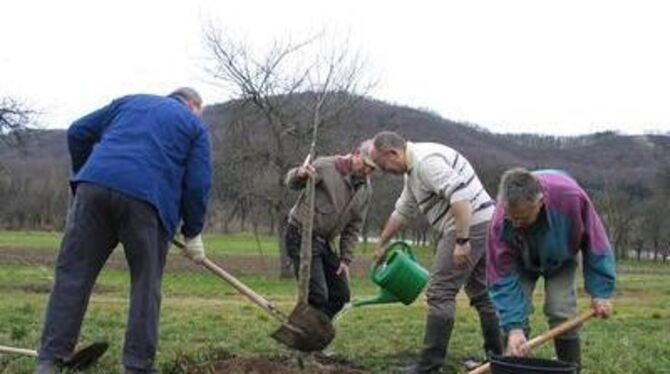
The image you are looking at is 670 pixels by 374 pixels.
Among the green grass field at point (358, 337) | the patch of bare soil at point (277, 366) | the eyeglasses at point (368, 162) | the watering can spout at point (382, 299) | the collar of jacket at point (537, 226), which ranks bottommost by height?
the green grass field at point (358, 337)

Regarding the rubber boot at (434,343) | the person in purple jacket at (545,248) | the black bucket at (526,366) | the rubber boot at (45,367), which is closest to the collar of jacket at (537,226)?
the person in purple jacket at (545,248)

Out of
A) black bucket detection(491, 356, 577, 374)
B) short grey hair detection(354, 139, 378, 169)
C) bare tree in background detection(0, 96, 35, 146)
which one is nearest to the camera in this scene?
black bucket detection(491, 356, 577, 374)

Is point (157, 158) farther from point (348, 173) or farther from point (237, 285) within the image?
point (348, 173)

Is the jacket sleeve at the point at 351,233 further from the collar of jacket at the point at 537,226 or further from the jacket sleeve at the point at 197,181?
the collar of jacket at the point at 537,226

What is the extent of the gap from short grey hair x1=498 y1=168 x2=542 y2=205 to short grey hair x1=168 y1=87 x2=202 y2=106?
2350 mm

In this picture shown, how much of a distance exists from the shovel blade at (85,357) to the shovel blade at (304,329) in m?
1.21

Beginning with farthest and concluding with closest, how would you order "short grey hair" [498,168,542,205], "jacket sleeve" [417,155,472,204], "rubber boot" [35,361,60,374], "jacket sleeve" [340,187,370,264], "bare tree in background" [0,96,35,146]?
"bare tree in background" [0,96,35,146]
"jacket sleeve" [340,187,370,264]
"jacket sleeve" [417,155,472,204]
"rubber boot" [35,361,60,374]
"short grey hair" [498,168,542,205]

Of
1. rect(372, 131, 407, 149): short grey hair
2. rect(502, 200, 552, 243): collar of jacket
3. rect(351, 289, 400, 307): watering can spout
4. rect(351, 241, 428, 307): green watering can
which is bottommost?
rect(351, 289, 400, 307): watering can spout

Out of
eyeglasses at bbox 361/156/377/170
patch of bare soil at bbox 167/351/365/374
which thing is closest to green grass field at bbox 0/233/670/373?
patch of bare soil at bbox 167/351/365/374

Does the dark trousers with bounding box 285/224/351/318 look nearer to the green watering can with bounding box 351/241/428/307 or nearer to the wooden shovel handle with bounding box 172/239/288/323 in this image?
the green watering can with bounding box 351/241/428/307

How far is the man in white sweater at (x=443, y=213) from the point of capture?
6.90 metres

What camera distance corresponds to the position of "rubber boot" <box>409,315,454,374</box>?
7.01 m

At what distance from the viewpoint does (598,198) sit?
77.2 m

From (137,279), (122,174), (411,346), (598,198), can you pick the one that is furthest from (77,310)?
(598,198)
